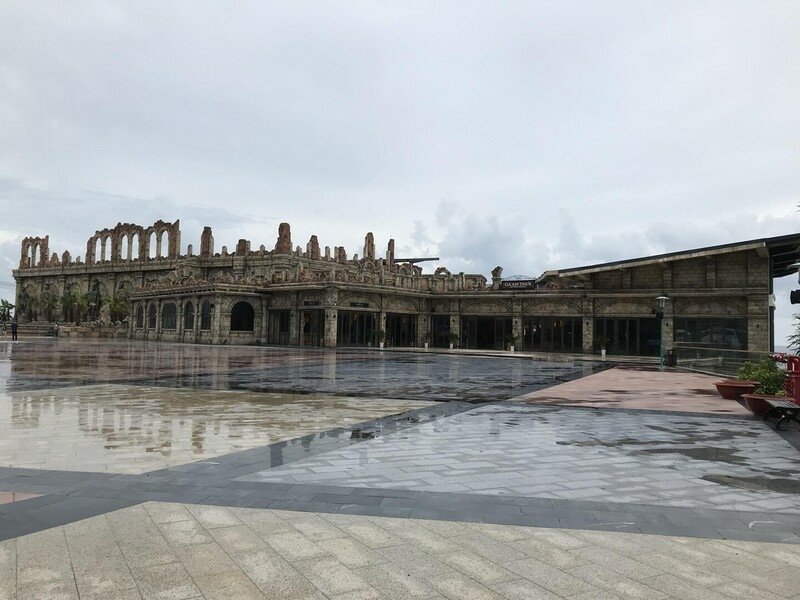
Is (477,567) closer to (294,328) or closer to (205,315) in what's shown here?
(294,328)

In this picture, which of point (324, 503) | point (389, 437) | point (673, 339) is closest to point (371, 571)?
point (324, 503)

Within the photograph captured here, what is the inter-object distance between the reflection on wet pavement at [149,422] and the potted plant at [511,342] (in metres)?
31.8

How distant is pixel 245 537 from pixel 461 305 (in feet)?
146

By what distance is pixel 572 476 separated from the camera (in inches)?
267

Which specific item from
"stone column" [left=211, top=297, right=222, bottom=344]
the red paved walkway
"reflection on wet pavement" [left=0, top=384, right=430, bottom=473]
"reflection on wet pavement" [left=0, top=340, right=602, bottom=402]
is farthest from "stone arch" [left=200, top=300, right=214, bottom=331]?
the red paved walkway

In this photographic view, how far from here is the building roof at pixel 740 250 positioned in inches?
1260

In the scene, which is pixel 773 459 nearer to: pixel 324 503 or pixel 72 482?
pixel 324 503

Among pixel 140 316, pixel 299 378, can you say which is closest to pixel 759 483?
pixel 299 378

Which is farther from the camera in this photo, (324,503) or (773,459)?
(773,459)

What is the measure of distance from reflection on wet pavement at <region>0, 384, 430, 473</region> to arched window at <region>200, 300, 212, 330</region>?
35.5m

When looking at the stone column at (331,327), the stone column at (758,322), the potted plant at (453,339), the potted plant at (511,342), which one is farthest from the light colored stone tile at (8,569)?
the potted plant at (453,339)

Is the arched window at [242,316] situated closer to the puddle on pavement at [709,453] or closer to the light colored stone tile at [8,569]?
Result: the puddle on pavement at [709,453]

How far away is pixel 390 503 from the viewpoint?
5602 millimetres

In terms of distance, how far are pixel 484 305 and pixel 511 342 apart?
165 inches
